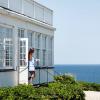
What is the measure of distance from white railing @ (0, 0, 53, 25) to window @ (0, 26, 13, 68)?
4.36ft

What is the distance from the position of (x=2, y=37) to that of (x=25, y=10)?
3.91 meters

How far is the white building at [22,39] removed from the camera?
83.4 feet

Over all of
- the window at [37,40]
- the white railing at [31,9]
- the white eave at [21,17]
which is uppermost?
the white railing at [31,9]

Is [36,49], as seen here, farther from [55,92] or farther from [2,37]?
[55,92]

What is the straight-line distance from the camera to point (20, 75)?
89.5ft

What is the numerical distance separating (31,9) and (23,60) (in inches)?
145

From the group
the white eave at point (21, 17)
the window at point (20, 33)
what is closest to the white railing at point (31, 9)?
the white eave at point (21, 17)

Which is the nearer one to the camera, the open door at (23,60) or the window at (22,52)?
the open door at (23,60)

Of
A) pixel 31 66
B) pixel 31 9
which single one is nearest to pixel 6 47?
pixel 31 66

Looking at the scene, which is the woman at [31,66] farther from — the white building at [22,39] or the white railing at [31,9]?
the white railing at [31,9]

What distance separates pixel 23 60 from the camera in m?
27.9

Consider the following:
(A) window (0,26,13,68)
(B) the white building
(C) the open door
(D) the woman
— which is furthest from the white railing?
(D) the woman

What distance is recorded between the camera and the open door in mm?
27406

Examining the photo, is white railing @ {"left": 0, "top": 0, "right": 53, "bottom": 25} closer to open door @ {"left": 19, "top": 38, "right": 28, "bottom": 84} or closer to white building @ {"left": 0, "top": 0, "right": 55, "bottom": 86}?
white building @ {"left": 0, "top": 0, "right": 55, "bottom": 86}
